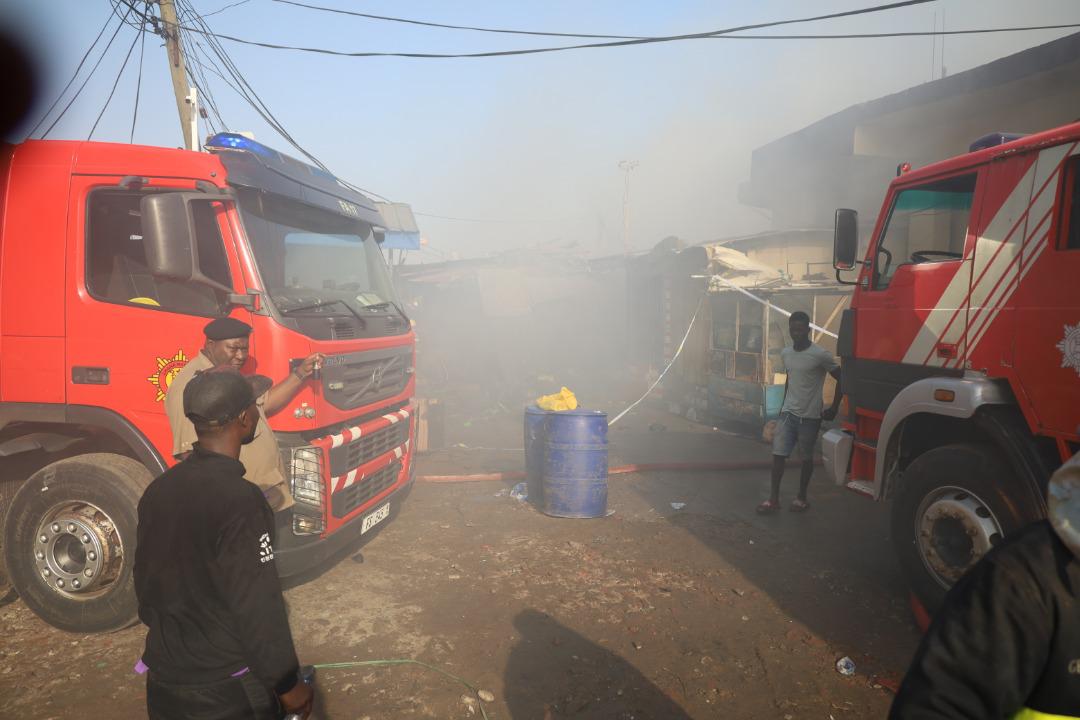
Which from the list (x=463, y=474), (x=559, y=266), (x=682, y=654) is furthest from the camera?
(x=559, y=266)

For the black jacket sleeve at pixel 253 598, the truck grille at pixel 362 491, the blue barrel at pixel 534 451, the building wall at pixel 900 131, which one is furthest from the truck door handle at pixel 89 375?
the building wall at pixel 900 131

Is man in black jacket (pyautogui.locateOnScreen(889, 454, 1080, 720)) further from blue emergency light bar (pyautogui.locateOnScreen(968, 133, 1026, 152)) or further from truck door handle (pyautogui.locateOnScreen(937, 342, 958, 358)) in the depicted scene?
blue emergency light bar (pyautogui.locateOnScreen(968, 133, 1026, 152))

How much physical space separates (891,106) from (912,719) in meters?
16.8

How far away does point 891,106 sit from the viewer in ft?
48.9

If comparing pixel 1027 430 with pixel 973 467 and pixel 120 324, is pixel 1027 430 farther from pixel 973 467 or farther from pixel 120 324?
pixel 120 324

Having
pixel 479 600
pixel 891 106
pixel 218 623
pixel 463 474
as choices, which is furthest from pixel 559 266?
pixel 218 623

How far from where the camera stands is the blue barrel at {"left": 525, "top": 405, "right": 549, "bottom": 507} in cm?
681

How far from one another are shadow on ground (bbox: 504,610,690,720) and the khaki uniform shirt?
1.71 m

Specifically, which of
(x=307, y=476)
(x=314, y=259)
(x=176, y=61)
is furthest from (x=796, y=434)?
(x=176, y=61)

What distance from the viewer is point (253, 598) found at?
189 centimetres

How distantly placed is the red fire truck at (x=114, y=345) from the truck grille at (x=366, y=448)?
0.11 ft

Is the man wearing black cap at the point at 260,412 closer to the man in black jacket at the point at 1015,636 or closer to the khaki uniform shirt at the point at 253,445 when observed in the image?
the khaki uniform shirt at the point at 253,445

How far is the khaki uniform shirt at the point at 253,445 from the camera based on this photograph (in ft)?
11.4

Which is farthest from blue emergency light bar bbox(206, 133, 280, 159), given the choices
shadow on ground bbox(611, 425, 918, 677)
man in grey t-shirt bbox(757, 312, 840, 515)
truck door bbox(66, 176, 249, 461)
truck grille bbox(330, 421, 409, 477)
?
man in grey t-shirt bbox(757, 312, 840, 515)
